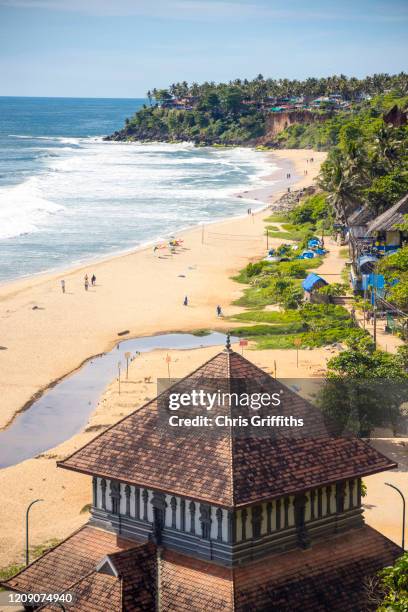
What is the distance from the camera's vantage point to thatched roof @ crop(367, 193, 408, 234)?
6794 centimetres

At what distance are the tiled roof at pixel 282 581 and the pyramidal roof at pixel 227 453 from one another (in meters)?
1.43

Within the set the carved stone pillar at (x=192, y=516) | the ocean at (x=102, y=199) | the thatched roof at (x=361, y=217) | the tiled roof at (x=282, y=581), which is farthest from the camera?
the ocean at (x=102, y=199)

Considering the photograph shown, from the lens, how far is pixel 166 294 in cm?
6631

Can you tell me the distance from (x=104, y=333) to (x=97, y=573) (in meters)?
37.8

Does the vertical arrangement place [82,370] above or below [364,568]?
below

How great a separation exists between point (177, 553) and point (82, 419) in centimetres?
2343

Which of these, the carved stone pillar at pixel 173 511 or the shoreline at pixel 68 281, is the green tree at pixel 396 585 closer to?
the carved stone pillar at pixel 173 511

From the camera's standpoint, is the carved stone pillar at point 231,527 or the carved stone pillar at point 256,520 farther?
the carved stone pillar at point 256,520

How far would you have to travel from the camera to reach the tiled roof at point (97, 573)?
61.4 feet

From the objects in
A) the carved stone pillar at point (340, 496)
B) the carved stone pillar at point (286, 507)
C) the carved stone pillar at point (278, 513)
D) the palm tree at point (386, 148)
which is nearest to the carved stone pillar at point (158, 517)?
the carved stone pillar at point (278, 513)

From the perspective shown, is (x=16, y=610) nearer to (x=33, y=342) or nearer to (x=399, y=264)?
(x=33, y=342)

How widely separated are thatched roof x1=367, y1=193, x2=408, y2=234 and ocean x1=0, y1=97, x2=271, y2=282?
2304cm

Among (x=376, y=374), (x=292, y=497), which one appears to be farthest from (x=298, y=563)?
(x=376, y=374)

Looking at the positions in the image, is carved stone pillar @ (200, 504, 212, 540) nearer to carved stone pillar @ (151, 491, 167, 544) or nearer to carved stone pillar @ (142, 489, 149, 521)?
carved stone pillar @ (151, 491, 167, 544)
